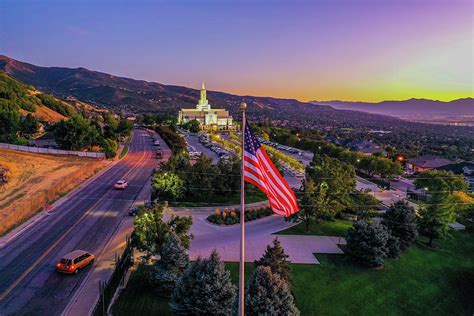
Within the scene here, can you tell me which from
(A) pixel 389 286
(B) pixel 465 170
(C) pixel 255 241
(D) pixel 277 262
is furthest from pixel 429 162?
(D) pixel 277 262

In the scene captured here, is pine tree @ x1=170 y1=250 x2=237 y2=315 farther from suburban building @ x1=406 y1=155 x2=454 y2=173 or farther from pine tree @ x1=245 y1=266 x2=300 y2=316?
suburban building @ x1=406 y1=155 x2=454 y2=173

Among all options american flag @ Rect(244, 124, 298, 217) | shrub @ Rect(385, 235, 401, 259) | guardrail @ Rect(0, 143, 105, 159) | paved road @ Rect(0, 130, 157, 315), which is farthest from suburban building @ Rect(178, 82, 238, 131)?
american flag @ Rect(244, 124, 298, 217)

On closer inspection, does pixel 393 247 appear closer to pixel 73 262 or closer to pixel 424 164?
pixel 73 262

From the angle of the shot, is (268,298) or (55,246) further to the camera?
(55,246)

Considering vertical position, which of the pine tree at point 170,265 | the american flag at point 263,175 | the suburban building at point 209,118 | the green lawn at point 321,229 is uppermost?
the suburban building at point 209,118

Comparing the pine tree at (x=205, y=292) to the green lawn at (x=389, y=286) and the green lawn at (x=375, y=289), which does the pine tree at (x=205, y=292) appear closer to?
the green lawn at (x=375, y=289)

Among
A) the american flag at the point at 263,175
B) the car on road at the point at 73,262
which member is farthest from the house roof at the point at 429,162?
the american flag at the point at 263,175

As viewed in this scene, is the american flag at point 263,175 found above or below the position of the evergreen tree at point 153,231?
above
